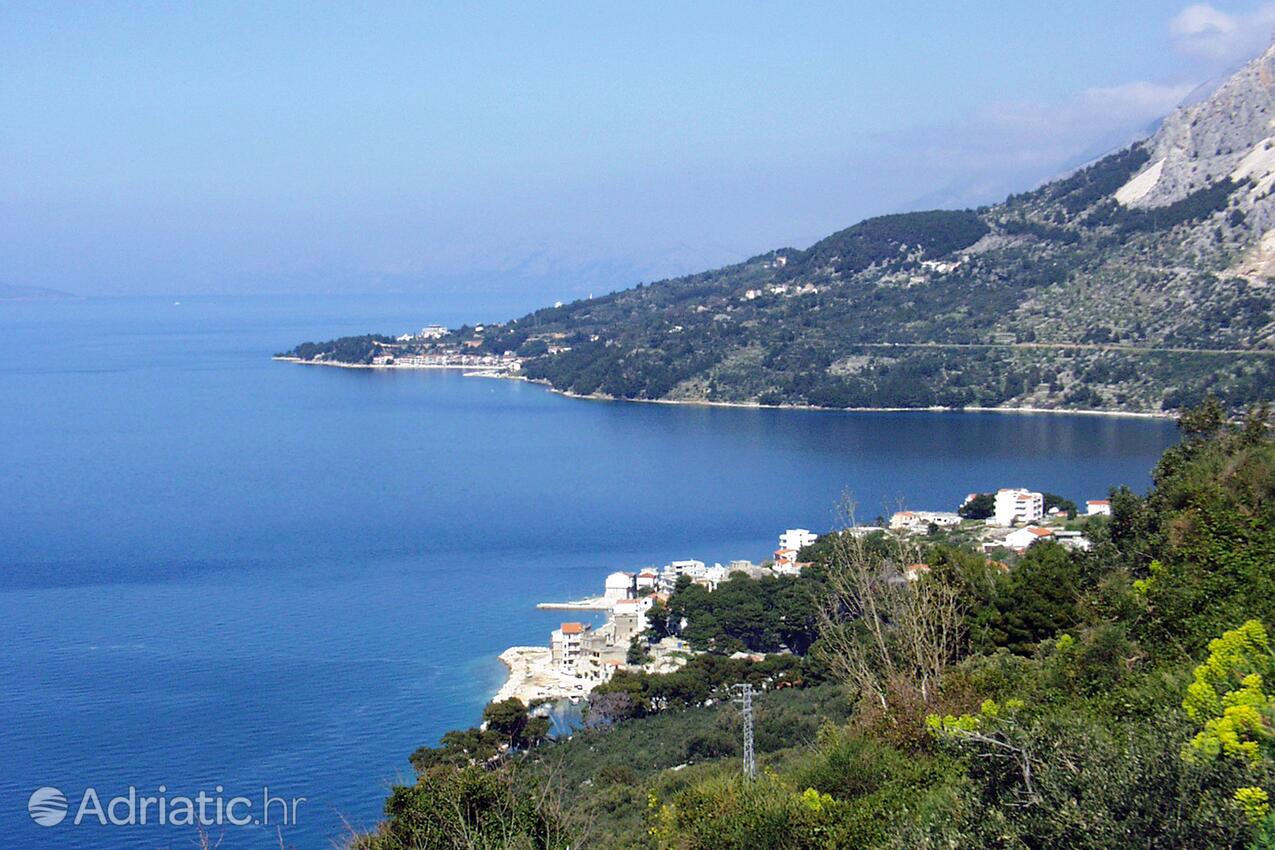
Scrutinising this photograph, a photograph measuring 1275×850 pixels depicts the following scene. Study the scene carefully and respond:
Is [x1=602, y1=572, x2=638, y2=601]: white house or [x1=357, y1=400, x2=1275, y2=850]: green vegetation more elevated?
[x1=357, y1=400, x2=1275, y2=850]: green vegetation

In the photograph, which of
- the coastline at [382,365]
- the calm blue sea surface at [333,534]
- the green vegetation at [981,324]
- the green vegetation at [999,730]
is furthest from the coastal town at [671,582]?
the coastline at [382,365]

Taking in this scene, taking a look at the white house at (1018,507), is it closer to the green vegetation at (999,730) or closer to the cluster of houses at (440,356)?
the green vegetation at (999,730)

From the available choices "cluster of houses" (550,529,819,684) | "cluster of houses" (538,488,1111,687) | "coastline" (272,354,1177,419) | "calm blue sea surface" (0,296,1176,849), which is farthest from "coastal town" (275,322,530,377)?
"cluster of houses" (550,529,819,684)

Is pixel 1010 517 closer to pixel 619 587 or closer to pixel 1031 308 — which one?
pixel 619 587

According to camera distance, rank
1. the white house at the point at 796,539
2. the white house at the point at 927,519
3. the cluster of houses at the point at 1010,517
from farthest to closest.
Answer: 1. the white house at the point at 796,539
2. the white house at the point at 927,519
3. the cluster of houses at the point at 1010,517

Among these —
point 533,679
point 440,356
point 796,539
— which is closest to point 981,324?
point 440,356

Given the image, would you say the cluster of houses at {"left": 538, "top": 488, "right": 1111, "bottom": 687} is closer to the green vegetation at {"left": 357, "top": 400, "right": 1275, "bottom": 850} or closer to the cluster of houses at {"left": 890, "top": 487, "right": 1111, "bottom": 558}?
the cluster of houses at {"left": 890, "top": 487, "right": 1111, "bottom": 558}
